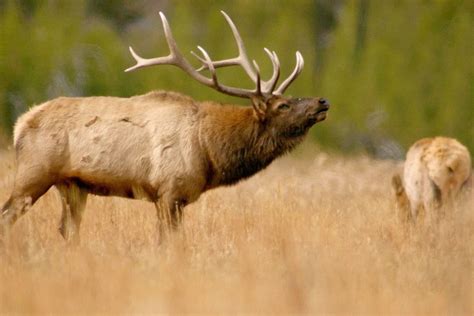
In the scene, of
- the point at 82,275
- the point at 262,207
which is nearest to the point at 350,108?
the point at 262,207

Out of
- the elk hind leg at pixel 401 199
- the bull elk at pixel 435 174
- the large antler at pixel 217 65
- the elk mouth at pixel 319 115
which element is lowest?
the elk hind leg at pixel 401 199

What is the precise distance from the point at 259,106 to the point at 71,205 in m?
1.81

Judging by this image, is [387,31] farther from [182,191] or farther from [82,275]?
[82,275]

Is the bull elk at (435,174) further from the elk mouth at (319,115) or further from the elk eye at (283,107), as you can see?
the elk eye at (283,107)

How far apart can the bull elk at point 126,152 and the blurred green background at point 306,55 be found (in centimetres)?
1093

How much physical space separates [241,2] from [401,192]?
1132 cm

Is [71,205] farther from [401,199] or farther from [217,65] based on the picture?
[401,199]

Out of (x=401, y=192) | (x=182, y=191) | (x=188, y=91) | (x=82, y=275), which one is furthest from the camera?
(x=188, y=91)

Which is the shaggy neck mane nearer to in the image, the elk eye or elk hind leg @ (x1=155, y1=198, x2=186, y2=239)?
the elk eye

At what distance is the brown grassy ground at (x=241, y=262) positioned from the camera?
6.89 meters

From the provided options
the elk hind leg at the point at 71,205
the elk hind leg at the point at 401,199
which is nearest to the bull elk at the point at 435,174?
the elk hind leg at the point at 401,199

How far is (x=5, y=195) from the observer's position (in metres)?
12.0

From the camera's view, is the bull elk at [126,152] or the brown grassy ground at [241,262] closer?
the brown grassy ground at [241,262]

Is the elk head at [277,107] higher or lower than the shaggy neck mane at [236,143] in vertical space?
higher
